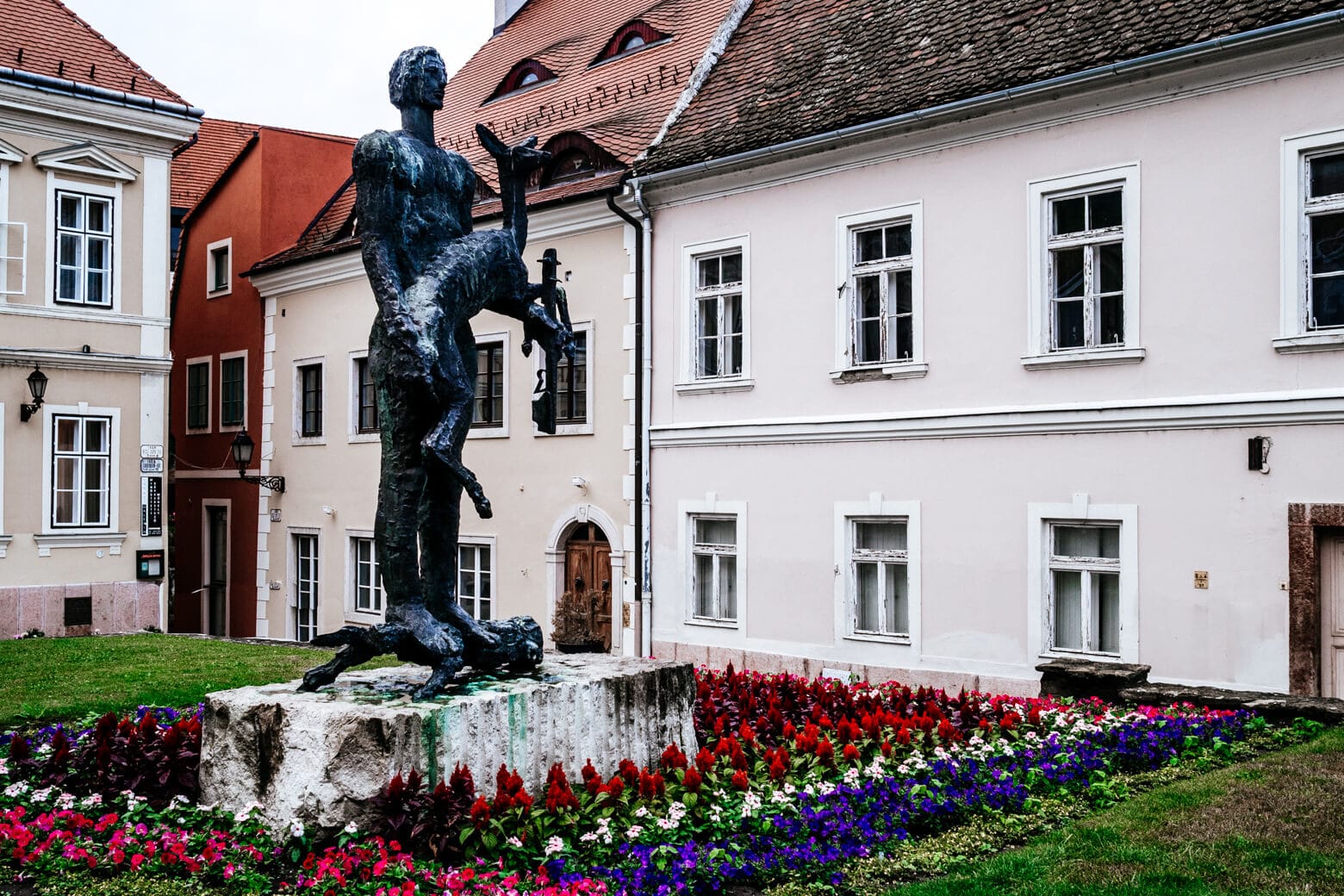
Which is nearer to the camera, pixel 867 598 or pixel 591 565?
pixel 867 598

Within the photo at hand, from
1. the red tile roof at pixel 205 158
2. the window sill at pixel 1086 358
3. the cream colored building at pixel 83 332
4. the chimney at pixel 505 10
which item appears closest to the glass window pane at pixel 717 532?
the window sill at pixel 1086 358

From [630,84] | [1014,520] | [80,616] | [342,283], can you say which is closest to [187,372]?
[342,283]

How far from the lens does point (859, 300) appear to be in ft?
51.0

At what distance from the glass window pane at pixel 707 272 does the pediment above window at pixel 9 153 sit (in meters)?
10.3

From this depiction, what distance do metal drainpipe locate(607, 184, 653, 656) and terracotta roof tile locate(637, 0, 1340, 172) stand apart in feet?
2.68

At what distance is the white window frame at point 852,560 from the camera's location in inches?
574

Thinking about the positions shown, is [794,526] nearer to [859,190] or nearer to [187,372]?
[859,190]

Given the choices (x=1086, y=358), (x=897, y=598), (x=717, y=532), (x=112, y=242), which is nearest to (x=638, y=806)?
(x=1086, y=358)

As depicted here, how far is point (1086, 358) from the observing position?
13.2 metres

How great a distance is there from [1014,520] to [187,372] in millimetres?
19470

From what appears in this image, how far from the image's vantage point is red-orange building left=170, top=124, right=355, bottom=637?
2536 cm

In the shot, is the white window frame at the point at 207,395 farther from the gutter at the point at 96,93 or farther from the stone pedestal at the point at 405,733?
the stone pedestal at the point at 405,733

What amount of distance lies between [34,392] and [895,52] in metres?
13.0

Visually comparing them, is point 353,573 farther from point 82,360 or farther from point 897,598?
point 897,598
